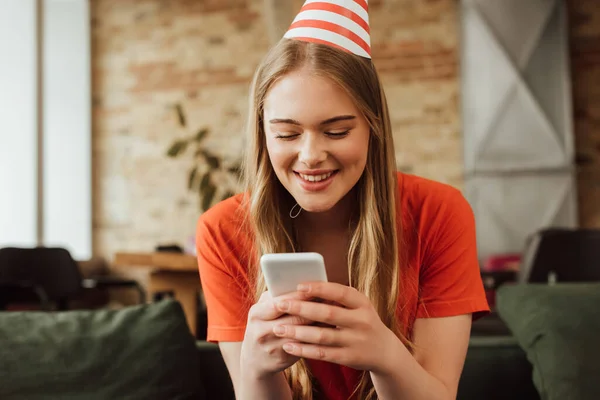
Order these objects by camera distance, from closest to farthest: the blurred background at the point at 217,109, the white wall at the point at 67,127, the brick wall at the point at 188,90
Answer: the blurred background at the point at 217,109 → the brick wall at the point at 188,90 → the white wall at the point at 67,127

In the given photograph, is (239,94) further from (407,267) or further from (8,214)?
(407,267)

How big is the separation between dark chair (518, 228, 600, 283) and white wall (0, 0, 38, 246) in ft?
13.3

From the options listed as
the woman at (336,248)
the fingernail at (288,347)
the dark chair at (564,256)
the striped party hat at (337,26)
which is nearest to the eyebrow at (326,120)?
the woman at (336,248)

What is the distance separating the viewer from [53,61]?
18.7ft

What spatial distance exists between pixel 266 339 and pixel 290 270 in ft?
0.51

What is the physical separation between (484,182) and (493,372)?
3.73m

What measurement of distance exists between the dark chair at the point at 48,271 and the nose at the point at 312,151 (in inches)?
123

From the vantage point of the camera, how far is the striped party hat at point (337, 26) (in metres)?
1.09

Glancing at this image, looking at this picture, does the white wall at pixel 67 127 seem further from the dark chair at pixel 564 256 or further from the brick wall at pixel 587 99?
the brick wall at pixel 587 99

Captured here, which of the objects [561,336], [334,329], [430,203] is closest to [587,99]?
[561,336]

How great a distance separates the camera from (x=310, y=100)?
1015mm

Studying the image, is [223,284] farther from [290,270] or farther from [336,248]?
[290,270]

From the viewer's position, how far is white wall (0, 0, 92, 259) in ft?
16.4

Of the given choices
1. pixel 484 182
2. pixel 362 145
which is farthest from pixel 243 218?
pixel 484 182
